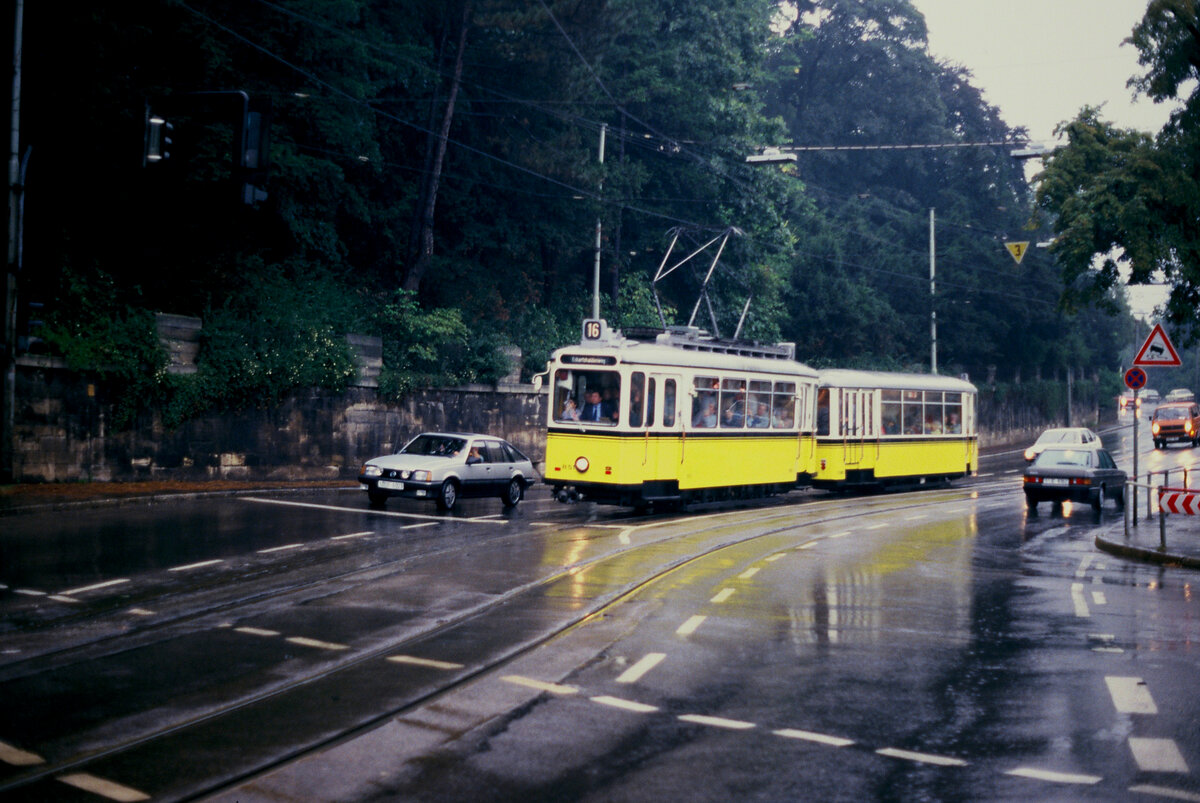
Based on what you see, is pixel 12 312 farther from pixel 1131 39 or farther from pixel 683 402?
pixel 1131 39

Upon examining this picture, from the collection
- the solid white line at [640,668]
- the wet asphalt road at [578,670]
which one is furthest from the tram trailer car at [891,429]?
the solid white line at [640,668]

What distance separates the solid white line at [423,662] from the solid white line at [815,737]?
112 inches

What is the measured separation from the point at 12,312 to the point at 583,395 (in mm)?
10350

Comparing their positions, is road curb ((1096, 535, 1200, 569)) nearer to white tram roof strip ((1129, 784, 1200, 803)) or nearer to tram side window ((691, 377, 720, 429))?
tram side window ((691, 377, 720, 429))

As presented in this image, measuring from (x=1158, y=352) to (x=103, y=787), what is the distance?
61.1ft

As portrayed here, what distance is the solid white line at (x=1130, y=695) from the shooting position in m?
8.35

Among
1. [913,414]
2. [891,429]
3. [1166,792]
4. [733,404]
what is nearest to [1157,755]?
[1166,792]

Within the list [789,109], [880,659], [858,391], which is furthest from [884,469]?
[789,109]

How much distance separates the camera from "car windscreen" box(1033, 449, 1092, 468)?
27578mm

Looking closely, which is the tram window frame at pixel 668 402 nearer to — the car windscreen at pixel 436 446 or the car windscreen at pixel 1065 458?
the car windscreen at pixel 436 446

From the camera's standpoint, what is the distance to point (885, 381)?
110 ft

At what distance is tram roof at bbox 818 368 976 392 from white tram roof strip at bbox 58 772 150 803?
25517 millimetres

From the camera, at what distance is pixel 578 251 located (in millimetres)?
42781

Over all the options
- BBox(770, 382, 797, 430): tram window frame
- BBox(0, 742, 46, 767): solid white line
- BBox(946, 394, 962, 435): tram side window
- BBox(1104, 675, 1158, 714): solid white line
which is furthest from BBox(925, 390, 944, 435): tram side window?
BBox(0, 742, 46, 767): solid white line
